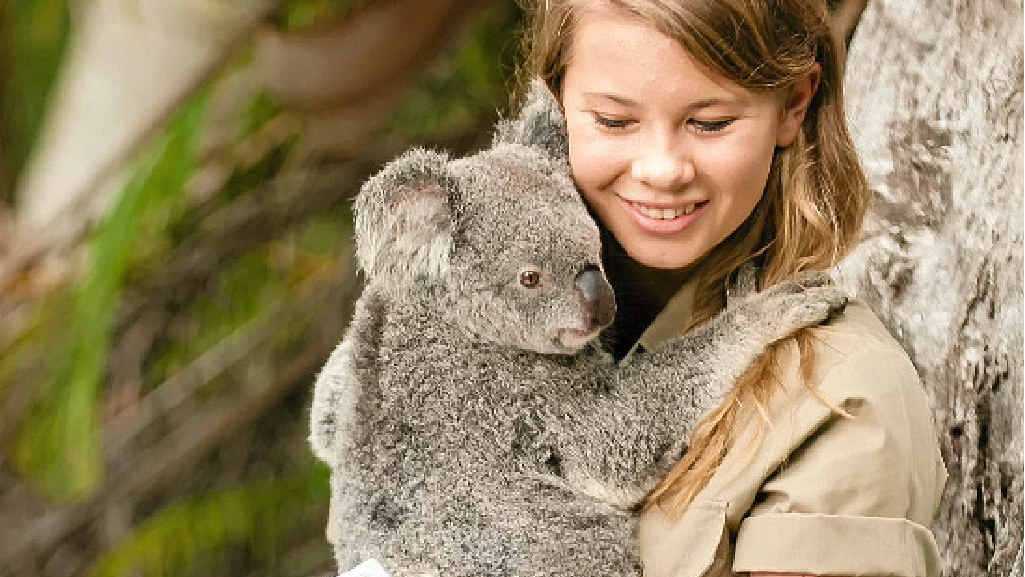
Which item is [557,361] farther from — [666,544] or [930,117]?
[930,117]

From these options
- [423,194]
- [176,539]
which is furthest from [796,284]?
[176,539]

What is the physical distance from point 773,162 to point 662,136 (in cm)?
21

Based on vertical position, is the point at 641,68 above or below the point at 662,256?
above

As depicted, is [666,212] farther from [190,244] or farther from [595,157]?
[190,244]

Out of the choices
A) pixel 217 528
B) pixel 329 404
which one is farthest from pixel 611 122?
pixel 217 528

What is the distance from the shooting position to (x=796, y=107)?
1391mm

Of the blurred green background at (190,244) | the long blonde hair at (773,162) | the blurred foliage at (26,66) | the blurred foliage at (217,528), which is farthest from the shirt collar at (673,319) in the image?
the blurred foliage at (26,66)

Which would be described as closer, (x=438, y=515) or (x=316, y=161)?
(x=438, y=515)

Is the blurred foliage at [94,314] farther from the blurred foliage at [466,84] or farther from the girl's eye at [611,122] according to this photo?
the girl's eye at [611,122]

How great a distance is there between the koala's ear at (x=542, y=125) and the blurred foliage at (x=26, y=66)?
1.55m

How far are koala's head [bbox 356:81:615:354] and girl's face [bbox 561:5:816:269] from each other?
60mm

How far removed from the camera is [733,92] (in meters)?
1.28

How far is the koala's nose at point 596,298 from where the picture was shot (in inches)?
51.4

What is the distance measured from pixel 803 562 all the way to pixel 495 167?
541mm
